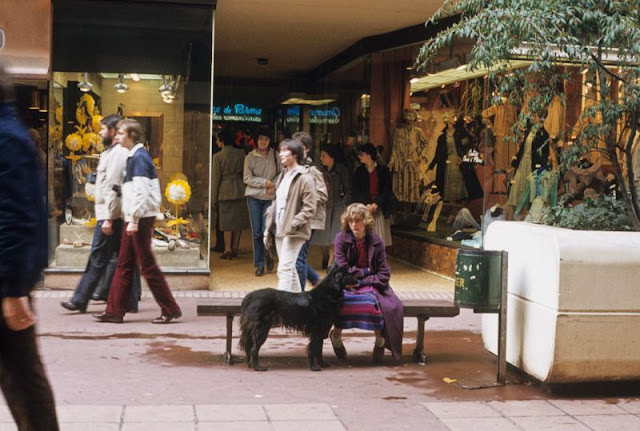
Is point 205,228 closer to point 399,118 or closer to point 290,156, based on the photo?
point 290,156

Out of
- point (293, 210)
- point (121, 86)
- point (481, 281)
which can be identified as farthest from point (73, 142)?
point (481, 281)

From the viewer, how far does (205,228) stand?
1259 cm

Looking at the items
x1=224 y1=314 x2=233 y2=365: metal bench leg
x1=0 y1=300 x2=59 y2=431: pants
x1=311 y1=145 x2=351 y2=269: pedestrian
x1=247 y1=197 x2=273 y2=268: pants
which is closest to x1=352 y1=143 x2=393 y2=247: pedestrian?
x1=311 y1=145 x2=351 y2=269: pedestrian

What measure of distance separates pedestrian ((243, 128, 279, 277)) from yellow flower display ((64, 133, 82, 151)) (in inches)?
106

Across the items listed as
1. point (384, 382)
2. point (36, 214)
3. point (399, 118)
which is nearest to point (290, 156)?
point (384, 382)

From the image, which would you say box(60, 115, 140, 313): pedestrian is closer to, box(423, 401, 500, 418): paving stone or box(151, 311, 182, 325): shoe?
box(151, 311, 182, 325): shoe

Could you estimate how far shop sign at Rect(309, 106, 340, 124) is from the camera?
18.7 metres

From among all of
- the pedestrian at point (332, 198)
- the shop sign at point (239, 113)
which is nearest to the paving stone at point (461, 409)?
the pedestrian at point (332, 198)

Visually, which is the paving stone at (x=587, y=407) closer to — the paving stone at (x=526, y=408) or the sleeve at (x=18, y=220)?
the paving stone at (x=526, y=408)

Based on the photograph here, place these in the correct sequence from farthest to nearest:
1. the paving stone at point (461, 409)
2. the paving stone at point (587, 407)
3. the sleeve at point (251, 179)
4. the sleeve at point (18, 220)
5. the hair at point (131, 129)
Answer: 1. the sleeve at point (251, 179)
2. the hair at point (131, 129)
3. the paving stone at point (587, 407)
4. the paving stone at point (461, 409)
5. the sleeve at point (18, 220)

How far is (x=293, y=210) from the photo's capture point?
9422mm

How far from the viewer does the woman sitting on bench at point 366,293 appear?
812cm

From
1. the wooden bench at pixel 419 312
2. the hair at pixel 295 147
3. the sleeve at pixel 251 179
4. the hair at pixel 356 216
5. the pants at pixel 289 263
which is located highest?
the hair at pixel 295 147

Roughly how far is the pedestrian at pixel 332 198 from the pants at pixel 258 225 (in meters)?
1.03
